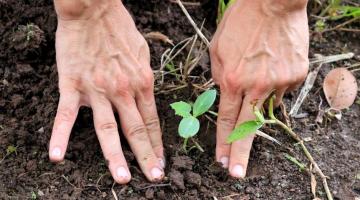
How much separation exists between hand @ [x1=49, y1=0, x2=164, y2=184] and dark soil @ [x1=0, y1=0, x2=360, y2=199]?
0.19 ft

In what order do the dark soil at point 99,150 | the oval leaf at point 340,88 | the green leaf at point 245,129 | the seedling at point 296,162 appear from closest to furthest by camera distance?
1. the green leaf at point 245,129
2. the dark soil at point 99,150
3. the seedling at point 296,162
4. the oval leaf at point 340,88

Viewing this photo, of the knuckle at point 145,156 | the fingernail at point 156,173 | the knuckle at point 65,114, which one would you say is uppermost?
the knuckle at point 65,114

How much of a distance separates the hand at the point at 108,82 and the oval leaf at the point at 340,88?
61 cm

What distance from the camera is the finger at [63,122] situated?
165 centimetres

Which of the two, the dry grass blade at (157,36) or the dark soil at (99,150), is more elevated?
the dry grass blade at (157,36)

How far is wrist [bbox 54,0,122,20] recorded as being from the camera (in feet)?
5.72

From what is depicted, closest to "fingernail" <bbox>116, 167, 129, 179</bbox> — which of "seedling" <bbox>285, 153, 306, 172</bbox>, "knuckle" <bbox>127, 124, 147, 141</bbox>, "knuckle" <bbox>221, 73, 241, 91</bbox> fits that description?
"knuckle" <bbox>127, 124, 147, 141</bbox>

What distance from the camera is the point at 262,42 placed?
1785 millimetres

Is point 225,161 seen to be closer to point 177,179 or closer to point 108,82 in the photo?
point 177,179

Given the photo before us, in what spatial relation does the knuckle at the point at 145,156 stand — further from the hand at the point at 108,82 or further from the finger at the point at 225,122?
→ the finger at the point at 225,122

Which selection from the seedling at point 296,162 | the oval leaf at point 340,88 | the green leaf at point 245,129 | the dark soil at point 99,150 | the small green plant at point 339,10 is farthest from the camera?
the small green plant at point 339,10

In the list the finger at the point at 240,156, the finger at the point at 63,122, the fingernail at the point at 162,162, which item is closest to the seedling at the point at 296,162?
the finger at the point at 240,156

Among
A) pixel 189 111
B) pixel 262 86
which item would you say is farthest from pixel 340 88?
pixel 189 111

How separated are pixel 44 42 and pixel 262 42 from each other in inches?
27.1
